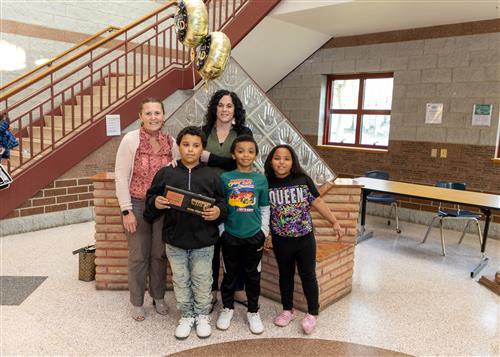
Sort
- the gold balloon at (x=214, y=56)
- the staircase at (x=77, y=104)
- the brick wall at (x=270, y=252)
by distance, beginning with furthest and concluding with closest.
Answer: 1. the staircase at (x=77, y=104)
2. the gold balloon at (x=214, y=56)
3. the brick wall at (x=270, y=252)

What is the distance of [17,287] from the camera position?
308 centimetres

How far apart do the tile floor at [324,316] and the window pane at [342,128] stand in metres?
3.12

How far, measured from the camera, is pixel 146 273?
261 cm

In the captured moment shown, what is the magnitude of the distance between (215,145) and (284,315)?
1212 mm

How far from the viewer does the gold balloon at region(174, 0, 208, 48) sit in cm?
303

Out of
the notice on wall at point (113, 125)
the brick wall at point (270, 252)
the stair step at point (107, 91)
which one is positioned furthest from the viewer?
the stair step at point (107, 91)

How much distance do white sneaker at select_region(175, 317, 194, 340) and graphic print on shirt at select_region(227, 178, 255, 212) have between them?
770 millimetres

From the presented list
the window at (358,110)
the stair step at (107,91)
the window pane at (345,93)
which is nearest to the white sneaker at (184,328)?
the stair step at (107,91)

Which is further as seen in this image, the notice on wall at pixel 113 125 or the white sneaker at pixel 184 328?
the notice on wall at pixel 113 125

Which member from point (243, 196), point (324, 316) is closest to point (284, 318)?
point (324, 316)

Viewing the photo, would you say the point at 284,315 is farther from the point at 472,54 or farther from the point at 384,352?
the point at 472,54

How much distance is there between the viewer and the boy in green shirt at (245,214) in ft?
7.73

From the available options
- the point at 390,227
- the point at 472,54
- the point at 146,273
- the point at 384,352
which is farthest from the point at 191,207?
the point at 472,54

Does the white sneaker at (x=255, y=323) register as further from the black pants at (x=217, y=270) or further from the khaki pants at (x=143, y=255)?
the khaki pants at (x=143, y=255)
